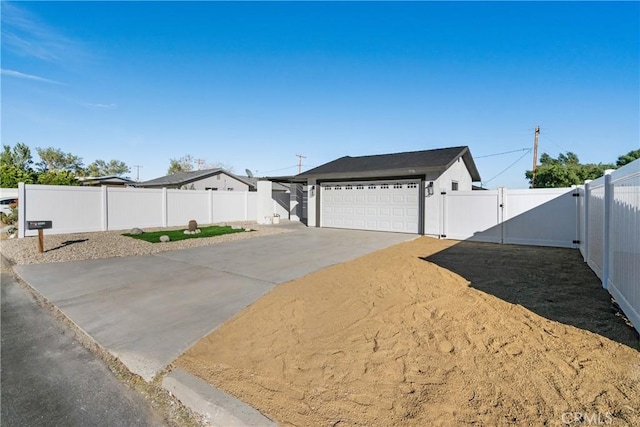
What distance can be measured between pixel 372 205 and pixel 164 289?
406 inches

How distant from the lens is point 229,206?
64.4 feet

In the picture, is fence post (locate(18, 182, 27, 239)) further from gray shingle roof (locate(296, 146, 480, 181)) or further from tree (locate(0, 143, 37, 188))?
tree (locate(0, 143, 37, 188))

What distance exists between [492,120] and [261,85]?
13.2 meters

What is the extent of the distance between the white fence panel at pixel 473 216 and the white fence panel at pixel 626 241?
667 centimetres

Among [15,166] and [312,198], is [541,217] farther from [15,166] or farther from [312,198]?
[15,166]

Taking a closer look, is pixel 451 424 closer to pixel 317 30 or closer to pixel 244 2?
pixel 244 2

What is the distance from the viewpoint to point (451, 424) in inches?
83.1

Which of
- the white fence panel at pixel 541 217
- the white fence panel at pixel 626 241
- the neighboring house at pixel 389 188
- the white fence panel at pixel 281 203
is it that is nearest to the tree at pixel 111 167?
the white fence panel at pixel 281 203

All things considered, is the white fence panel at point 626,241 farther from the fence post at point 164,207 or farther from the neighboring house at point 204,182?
the neighboring house at point 204,182

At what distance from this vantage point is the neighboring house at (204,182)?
2546cm

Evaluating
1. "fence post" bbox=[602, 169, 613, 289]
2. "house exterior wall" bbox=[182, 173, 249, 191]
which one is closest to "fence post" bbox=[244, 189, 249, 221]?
"house exterior wall" bbox=[182, 173, 249, 191]

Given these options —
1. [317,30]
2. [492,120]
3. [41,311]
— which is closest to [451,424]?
[41,311]

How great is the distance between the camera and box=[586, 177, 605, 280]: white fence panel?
5.44 m

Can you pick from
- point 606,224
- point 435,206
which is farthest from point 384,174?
point 606,224
